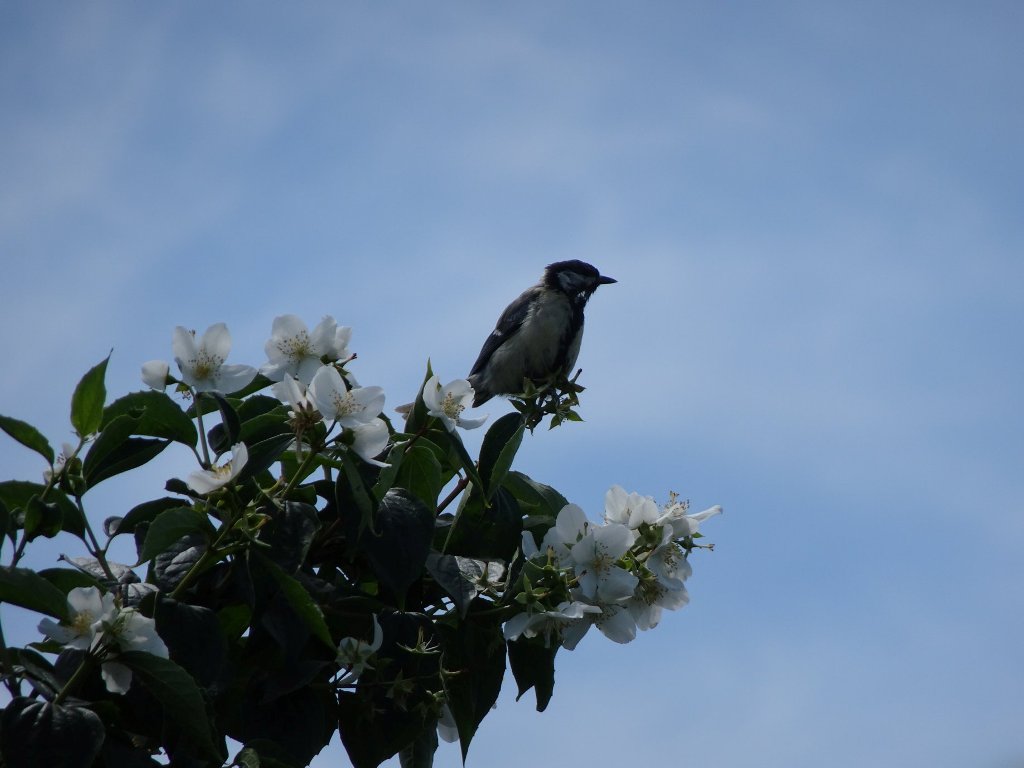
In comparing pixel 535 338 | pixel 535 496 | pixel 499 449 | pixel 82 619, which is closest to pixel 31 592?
pixel 82 619

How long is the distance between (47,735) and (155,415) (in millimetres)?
641

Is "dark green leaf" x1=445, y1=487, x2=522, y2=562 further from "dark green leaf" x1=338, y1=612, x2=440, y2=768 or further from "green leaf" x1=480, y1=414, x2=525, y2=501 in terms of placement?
"dark green leaf" x1=338, y1=612, x2=440, y2=768

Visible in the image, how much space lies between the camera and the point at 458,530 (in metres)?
2.23

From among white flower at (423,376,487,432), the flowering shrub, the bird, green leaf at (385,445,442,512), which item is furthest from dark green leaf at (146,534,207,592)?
the bird

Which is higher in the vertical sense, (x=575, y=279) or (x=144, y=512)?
(x=575, y=279)

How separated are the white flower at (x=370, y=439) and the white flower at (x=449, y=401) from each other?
245 mm

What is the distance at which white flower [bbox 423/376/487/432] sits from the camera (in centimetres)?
214

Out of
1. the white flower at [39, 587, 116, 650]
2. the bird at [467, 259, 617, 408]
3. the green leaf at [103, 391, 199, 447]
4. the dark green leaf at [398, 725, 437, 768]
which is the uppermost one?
the bird at [467, 259, 617, 408]

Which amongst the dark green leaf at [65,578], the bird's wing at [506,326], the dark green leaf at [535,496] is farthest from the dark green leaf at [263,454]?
the bird's wing at [506,326]

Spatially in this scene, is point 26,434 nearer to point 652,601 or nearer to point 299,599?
point 299,599

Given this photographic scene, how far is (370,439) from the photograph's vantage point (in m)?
1.90

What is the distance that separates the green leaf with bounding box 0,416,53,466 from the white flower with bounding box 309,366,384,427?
52 cm

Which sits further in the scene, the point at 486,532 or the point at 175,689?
the point at 486,532

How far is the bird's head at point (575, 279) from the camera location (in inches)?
299
